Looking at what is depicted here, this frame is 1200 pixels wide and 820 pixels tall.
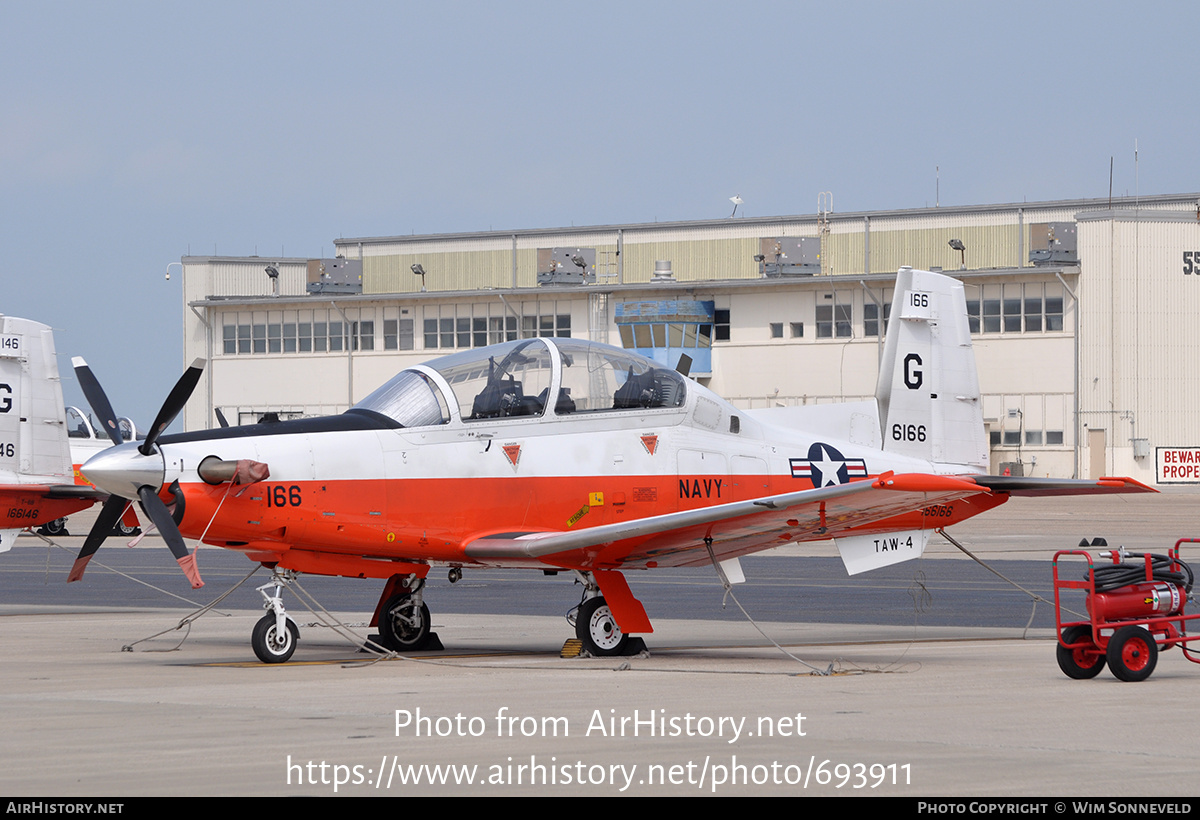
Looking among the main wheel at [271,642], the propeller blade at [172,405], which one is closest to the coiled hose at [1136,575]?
the main wheel at [271,642]

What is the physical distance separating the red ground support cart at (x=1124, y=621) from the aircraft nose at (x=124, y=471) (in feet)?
23.4

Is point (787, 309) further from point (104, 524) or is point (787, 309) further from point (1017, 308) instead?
point (104, 524)

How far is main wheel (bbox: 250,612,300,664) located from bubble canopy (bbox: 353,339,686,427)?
208 cm

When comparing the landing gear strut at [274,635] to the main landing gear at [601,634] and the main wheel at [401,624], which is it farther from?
the main landing gear at [601,634]

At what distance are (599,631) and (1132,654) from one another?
4.55m

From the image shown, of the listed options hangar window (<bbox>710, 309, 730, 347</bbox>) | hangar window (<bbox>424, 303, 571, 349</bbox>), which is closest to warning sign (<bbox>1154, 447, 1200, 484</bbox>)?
hangar window (<bbox>710, 309, 730, 347</bbox>)

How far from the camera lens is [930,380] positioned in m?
16.0

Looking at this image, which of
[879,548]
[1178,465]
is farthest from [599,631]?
[1178,465]

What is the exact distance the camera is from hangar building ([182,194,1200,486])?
61.0 metres

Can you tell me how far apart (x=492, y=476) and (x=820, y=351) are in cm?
5358

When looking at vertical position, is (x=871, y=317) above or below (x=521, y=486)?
above

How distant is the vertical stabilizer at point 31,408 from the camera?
20.4 meters

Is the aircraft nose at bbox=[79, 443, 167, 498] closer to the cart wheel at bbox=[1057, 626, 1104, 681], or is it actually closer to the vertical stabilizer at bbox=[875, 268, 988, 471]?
the cart wheel at bbox=[1057, 626, 1104, 681]
